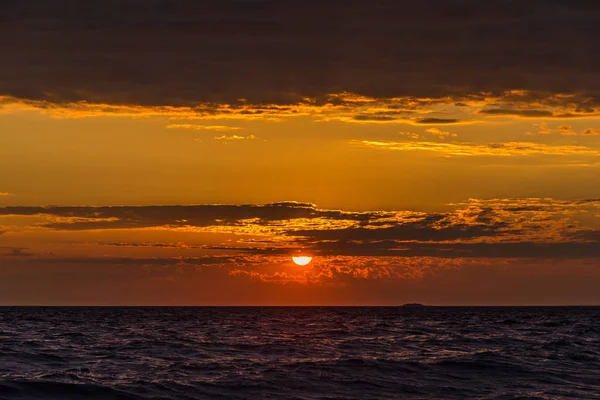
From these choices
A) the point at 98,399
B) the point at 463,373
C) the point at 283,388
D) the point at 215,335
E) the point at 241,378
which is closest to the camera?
the point at 98,399

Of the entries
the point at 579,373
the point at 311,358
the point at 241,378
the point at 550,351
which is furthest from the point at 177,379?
the point at 550,351

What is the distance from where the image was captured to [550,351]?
175 ft

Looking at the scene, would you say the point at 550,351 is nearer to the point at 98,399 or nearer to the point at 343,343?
the point at 343,343

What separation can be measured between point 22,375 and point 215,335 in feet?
109

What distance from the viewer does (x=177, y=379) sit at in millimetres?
36875

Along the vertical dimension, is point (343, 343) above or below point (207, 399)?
above

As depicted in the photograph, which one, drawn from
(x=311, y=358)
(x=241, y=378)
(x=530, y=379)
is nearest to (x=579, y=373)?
(x=530, y=379)

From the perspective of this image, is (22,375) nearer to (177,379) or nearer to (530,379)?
(177,379)

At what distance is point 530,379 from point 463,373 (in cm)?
361

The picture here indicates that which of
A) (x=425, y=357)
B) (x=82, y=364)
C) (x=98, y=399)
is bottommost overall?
(x=98, y=399)

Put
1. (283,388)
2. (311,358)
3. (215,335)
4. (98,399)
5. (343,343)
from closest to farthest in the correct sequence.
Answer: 1. (98,399)
2. (283,388)
3. (311,358)
4. (343,343)
5. (215,335)

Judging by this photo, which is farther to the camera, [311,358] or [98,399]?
[311,358]

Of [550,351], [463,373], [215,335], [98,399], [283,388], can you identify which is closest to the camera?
[98,399]

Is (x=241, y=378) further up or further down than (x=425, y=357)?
further down
